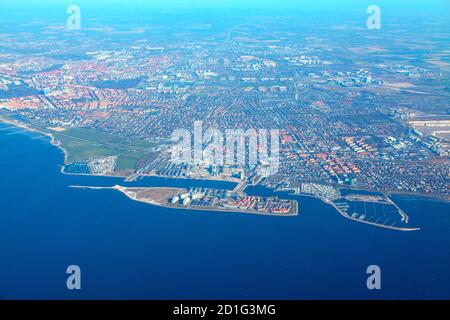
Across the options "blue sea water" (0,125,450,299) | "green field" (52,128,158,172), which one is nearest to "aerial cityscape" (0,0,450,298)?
"green field" (52,128,158,172)

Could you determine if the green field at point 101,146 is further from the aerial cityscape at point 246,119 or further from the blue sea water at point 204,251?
the blue sea water at point 204,251

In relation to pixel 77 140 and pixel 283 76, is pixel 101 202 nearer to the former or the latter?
pixel 77 140

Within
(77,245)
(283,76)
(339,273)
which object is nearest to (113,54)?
(283,76)

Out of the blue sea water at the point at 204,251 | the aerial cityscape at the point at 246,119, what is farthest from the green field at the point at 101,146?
the blue sea water at the point at 204,251

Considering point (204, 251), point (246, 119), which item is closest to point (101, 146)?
point (246, 119)

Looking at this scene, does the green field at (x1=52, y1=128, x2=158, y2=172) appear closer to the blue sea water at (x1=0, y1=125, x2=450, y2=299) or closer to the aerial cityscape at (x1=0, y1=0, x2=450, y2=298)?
the aerial cityscape at (x1=0, y1=0, x2=450, y2=298)
